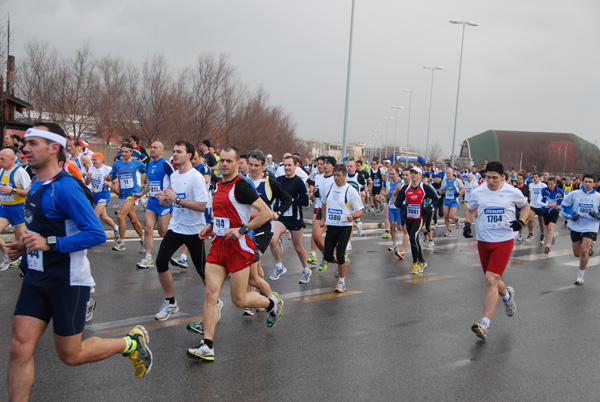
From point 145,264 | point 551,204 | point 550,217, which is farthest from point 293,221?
point 550,217

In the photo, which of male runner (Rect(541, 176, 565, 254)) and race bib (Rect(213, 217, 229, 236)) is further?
male runner (Rect(541, 176, 565, 254))

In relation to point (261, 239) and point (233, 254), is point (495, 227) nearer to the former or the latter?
point (261, 239)

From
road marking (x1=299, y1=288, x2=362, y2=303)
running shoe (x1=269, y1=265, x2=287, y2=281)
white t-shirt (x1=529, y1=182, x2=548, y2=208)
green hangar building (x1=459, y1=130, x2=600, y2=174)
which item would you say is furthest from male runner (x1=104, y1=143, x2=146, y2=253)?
green hangar building (x1=459, y1=130, x2=600, y2=174)

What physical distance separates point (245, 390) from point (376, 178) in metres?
19.0

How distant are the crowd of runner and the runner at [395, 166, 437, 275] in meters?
0.02

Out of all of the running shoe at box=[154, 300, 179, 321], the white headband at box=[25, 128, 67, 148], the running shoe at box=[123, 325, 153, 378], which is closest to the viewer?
the white headband at box=[25, 128, 67, 148]

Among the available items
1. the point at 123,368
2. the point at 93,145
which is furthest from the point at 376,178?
the point at 93,145

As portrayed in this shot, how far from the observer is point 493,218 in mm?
6926

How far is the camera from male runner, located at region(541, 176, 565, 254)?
579 inches

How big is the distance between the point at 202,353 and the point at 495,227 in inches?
150

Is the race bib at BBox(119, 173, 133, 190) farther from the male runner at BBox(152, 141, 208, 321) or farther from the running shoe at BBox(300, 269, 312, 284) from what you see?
the running shoe at BBox(300, 269, 312, 284)

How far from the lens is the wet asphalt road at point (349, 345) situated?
183 inches

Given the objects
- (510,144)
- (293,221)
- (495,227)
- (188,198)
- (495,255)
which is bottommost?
(293,221)

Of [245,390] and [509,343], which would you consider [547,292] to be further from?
[245,390]
